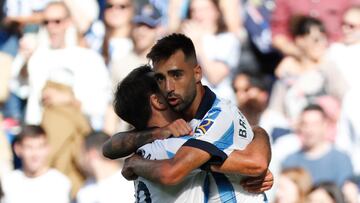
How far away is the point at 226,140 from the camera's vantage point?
271 inches

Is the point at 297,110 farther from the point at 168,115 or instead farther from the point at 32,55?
the point at 168,115

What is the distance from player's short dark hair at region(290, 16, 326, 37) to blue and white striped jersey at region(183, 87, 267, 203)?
17.4 ft

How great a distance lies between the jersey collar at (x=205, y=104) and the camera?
7.02 metres

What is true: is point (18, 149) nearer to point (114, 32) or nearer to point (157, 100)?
point (114, 32)

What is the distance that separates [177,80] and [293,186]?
4624 millimetres

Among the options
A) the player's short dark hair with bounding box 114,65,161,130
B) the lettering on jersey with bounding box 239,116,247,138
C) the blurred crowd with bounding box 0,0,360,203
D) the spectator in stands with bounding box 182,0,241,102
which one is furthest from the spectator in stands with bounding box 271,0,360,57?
the player's short dark hair with bounding box 114,65,161,130

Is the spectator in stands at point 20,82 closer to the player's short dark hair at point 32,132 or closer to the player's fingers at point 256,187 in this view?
the player's short dark hair at point 32,132

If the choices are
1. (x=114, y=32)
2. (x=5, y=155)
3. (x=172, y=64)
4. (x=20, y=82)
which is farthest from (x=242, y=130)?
(x=20, y=82)

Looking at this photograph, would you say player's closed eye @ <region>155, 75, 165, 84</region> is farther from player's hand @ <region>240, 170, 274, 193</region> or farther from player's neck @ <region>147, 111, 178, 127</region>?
player's hand @ <region>240, 170, 274, 193</region>

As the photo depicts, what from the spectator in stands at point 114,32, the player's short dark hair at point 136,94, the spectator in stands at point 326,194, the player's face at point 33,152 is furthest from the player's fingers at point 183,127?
the spectator in stands at point 114,32

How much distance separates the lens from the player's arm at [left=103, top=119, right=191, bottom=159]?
6910mm

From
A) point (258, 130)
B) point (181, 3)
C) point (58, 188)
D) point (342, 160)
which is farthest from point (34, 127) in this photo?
point (258, 130)

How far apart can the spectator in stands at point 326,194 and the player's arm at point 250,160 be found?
4.02 m

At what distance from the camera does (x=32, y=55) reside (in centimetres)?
1285
